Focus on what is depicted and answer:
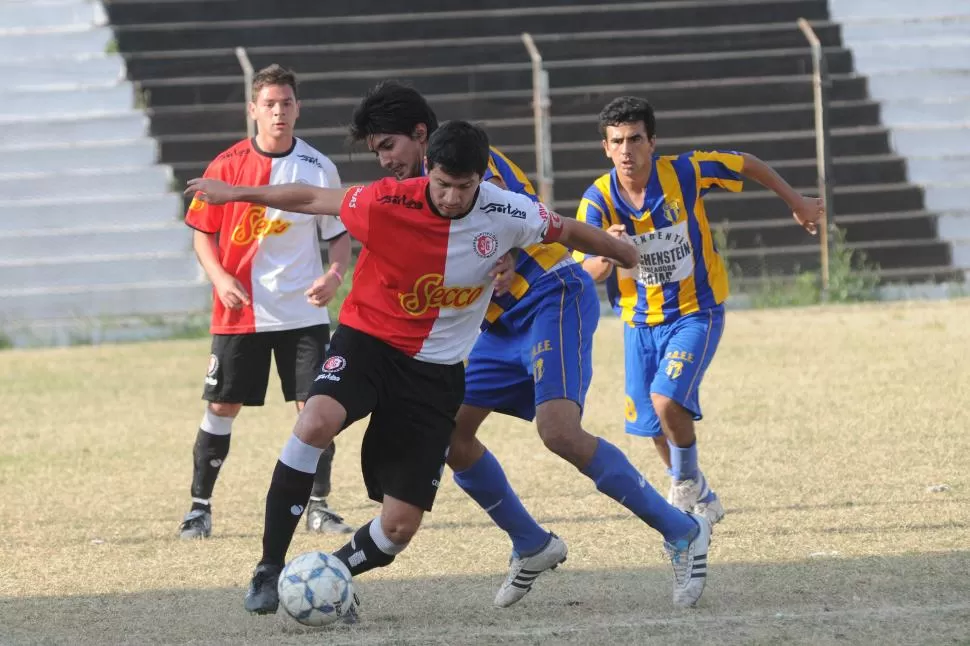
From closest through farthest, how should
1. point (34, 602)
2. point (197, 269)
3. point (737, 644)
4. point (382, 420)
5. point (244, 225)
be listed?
point (737, 644) < point (382, 420) < point (34, 602) < point (244, 225) < point (197, 269)

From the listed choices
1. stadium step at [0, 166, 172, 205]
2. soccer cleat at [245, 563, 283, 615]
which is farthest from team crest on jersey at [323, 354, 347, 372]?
stadium step at [0, 166, 172, 205]

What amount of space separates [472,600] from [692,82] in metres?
13.2

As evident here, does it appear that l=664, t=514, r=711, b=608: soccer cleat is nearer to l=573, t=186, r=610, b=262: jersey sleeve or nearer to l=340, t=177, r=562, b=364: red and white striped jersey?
l=340, t=177, r=562, b=364: red and white striped jersey

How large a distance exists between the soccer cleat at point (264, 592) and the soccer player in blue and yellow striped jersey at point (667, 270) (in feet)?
7.77

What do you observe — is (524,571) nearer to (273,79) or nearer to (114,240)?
(273,79)

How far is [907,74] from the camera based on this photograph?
19.0 m

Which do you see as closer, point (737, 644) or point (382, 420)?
point (737, 644)

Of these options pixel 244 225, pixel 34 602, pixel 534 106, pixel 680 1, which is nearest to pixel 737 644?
pixel 34 602

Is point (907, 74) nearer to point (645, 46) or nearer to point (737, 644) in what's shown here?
point (645, 46)

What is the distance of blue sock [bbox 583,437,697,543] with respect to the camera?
516 cm

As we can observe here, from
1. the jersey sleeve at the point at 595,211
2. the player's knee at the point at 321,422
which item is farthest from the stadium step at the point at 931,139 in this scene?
the player's knee at the point at 321,422

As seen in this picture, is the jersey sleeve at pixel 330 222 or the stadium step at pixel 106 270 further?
the stadium step at pixel 106 270

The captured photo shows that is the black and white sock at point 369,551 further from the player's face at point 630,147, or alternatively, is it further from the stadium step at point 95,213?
the stadium step at point 95,213

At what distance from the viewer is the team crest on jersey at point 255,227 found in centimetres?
703
